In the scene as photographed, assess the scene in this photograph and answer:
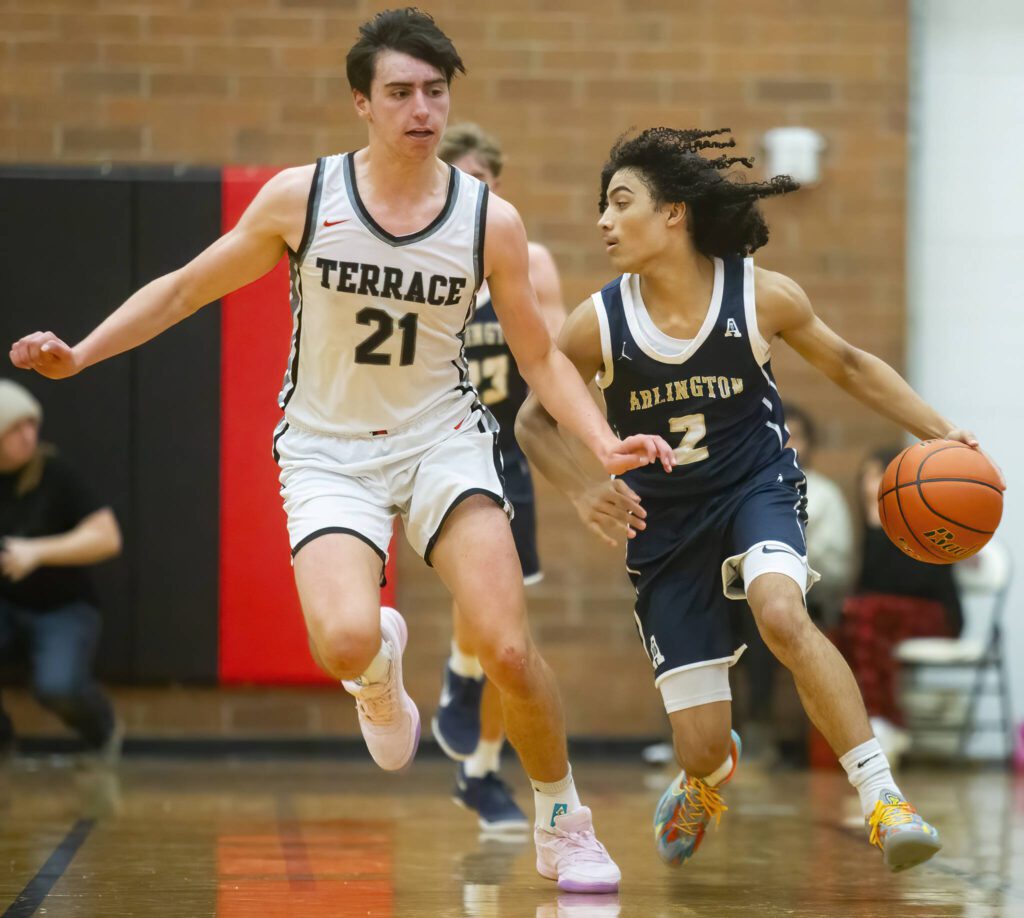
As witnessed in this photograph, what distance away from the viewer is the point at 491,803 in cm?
479

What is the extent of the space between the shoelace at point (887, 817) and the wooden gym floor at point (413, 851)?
0.83 feet

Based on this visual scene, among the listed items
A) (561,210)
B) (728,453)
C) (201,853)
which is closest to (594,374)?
(728,453)

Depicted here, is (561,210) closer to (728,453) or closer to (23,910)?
Answer: (728,453)

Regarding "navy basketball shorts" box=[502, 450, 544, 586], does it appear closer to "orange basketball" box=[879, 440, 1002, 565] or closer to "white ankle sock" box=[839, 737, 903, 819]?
"orange basketball" box=[879, 440, 1002, 565]

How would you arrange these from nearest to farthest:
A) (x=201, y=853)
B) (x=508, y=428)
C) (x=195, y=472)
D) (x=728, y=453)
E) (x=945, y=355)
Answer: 1. (x=728, y=453)
2. (x=201, y=853)
3. (x=508, y=428)
4. (x=195, y=472)
5. (x=945, y=355)

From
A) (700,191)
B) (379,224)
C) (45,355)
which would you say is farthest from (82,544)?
(700,191)

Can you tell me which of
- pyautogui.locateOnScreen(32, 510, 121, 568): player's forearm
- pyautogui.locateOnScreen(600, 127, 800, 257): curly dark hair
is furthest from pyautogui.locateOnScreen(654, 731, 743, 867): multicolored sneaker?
pyautogui.locateOnScreen(32, 510, 121, 568): player's forearm

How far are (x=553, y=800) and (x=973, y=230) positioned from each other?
472 cm

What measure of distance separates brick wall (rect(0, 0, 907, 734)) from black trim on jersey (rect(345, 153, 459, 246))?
3582mm

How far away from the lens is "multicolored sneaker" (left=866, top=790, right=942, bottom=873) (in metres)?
3.21

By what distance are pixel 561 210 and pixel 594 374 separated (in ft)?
10.6

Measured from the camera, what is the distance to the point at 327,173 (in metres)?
3.56

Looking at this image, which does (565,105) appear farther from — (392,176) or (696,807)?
(696,807)

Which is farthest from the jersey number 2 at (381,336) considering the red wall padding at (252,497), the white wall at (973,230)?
the white wall at (973,230)
